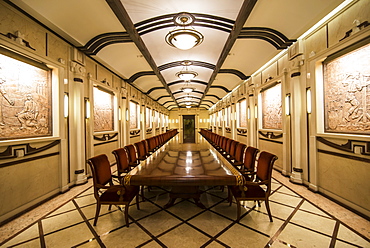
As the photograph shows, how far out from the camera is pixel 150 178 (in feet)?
6.24

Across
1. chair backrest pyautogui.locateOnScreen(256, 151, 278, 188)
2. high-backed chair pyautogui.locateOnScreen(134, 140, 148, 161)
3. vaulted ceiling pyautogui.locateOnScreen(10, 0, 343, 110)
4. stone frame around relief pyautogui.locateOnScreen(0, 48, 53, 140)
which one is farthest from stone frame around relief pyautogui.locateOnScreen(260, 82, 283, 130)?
stone frame around relief pyautogui.locateOnScreen(0, 48, 53, 140)

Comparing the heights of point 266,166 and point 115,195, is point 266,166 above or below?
above

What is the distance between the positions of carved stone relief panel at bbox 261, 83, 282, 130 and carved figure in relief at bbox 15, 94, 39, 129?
5.40 meters

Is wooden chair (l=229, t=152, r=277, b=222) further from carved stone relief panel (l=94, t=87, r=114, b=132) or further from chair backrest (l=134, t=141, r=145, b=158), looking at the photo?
carved stone relief panel (l=94, t=87, r=114, b=132)

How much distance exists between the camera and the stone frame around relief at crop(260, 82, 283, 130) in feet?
14.8

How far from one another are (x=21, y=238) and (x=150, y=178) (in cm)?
167

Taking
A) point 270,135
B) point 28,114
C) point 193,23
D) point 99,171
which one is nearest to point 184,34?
point 193,23

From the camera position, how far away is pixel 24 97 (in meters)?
2.61

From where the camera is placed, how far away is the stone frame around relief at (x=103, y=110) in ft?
15.4

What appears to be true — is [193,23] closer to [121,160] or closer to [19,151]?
[121,160]

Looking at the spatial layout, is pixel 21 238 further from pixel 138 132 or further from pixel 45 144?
pixel 138 132

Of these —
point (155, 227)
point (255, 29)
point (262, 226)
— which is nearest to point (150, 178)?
point (155, 227)

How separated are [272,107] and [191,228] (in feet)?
13.8

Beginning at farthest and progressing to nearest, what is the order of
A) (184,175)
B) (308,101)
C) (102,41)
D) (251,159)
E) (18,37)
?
(102,41)
(308,101)
(251,159)
(18,37)
(184,175)
